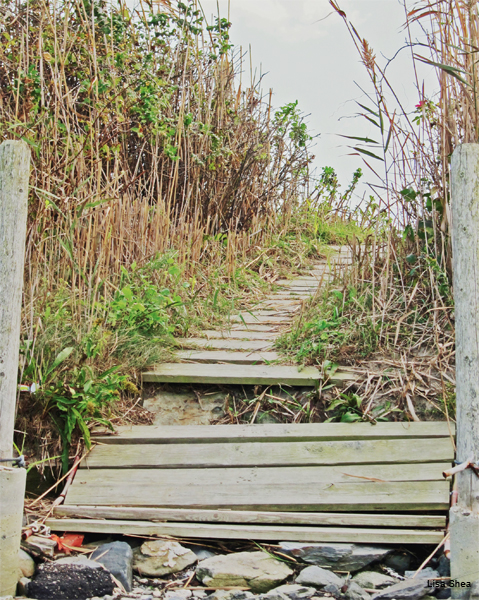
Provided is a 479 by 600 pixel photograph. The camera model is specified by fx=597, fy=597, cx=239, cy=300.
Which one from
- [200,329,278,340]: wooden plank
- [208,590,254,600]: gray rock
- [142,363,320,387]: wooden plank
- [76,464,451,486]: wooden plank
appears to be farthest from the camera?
[200,329,278,340]: wooden plank

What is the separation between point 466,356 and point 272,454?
112 centimetres

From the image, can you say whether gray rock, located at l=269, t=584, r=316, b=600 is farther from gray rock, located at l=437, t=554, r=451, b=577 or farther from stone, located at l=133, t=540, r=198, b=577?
gray rock, located at l=437, t=554, r=451, b=577

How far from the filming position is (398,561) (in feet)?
8.74

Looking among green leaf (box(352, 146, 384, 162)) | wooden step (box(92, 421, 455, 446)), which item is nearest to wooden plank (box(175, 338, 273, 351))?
wooden step (box(92, 421, 455, 446))

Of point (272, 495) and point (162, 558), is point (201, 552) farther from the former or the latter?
point (272, 495)

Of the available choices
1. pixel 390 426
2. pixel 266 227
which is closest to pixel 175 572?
pixel 390 426

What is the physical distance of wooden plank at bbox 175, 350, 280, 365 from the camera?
3.87 metres

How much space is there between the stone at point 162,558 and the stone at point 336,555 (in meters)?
0.45

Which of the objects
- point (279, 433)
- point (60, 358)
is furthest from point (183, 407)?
point (60, 358)

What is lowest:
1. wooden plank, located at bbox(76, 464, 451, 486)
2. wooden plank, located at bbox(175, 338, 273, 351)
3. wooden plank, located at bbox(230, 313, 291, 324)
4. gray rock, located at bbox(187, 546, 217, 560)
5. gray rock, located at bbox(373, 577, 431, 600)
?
gray rock, located at bbox(187, 546, 217, 560)

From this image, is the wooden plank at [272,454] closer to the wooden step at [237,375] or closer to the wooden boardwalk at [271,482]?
the wooden boardwalk at [271,482]

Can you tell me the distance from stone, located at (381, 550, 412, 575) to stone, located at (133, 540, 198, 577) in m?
0.86

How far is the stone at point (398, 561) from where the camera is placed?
2.66 meters

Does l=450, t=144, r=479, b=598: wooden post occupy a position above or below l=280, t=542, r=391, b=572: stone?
above
